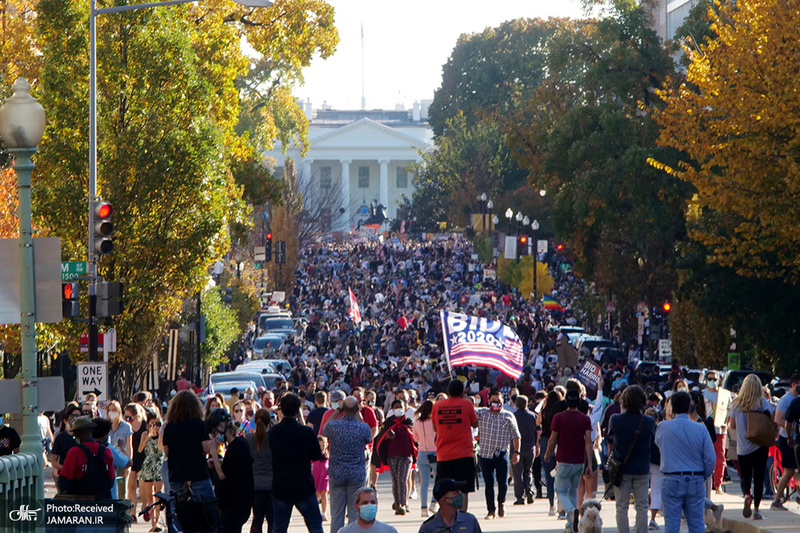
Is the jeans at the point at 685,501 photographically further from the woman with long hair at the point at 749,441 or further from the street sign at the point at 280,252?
the street sign at the point at 280,252

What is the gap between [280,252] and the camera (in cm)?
6394

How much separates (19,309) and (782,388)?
1813 centimetres

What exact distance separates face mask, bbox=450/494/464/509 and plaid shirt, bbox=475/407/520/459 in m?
7.51

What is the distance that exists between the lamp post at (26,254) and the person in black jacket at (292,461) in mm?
3211

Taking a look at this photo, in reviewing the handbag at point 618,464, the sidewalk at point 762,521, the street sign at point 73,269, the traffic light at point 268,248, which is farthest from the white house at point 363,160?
the handbag at point 618,464

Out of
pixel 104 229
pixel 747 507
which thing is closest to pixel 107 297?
pixel 104 229

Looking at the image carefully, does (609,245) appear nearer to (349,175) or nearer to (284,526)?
(284,526)

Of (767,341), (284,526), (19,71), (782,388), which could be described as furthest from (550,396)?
(19,71)

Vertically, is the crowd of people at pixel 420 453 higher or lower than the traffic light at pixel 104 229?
lower

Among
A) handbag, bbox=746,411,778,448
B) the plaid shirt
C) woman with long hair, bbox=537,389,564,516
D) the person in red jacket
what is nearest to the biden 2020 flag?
woman with long hair, bbox=537,389,564,516

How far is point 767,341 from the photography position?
29.2 m

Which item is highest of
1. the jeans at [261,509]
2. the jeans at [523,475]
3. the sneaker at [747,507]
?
the jeans at [261,509]

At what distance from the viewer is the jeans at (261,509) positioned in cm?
1268

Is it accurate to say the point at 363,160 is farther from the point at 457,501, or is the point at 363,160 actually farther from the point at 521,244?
the point at 457,501
